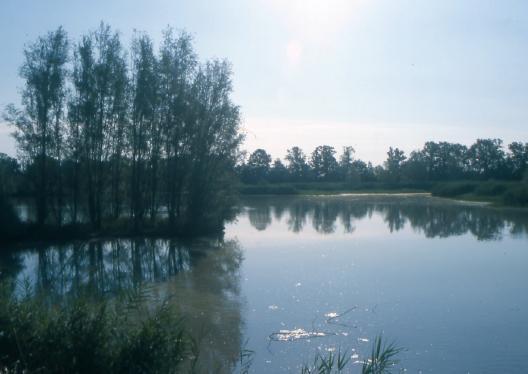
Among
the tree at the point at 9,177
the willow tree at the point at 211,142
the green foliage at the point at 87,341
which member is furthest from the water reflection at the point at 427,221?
the green foliage at the point at 87,341

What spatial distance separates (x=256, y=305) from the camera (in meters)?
11.4

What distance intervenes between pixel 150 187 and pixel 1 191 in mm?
6709

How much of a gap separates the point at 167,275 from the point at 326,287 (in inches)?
177

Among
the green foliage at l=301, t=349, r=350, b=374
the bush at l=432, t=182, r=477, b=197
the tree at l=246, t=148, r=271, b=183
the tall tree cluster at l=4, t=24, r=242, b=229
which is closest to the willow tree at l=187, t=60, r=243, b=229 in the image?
the tall tree cluster at l=4, t=24, r=242, b=229

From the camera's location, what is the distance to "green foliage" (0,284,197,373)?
5.45 metres

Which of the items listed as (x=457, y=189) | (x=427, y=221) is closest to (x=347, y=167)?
(x=457, y=189)

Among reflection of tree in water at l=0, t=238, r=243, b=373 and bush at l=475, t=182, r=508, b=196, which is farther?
bush at l=475, t=182, r=508, b=196

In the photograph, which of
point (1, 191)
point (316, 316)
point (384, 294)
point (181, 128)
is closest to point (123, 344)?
point (316, 316)

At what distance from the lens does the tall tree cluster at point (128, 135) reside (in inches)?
924

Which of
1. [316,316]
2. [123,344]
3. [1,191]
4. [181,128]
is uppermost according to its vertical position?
[181,128]

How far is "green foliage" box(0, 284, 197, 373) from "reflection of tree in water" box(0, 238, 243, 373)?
0.62 m

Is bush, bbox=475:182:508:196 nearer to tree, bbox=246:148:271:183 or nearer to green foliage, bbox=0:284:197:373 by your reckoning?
tree, bbox=246:148:271:183

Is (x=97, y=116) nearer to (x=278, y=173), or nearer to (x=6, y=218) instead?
(x=6, y=218)

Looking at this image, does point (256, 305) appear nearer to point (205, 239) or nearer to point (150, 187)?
point (205, 239)
